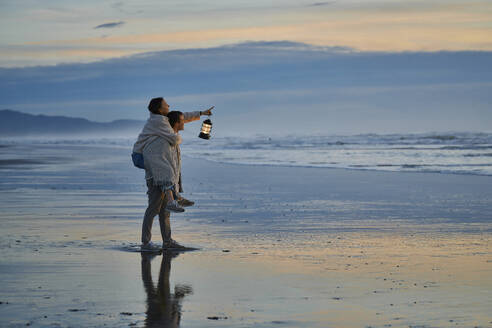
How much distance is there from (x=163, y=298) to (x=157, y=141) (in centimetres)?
280

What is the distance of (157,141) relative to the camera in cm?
847

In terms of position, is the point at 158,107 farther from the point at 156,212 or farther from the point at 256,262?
the point at 256,262

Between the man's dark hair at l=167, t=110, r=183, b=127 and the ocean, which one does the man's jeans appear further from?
the ocean

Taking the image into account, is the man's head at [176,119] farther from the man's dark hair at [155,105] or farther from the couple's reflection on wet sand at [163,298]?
the couple's reflection on wet sand at [163,298]

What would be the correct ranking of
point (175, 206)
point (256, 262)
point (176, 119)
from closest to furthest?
point (256, 262)
point (175, 206)
point (176, 119)

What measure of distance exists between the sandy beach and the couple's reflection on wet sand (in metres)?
0.01

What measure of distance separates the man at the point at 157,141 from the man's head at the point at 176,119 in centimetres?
7

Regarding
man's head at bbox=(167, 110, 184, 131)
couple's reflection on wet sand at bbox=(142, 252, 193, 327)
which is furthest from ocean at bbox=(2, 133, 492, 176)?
couple's reflection on wet sand at bbox=(142, 252, 193, 327)

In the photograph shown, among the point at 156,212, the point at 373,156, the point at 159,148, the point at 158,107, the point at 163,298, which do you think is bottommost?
the point at 163,298

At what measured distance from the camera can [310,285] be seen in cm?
646

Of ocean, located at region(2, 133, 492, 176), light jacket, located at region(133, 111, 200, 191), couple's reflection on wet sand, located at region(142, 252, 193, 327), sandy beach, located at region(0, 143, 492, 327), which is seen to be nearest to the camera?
couple's reflection on wet sand, located at region(142, 252, 193, 327)

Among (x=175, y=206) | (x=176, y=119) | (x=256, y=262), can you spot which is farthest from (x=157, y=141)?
(x=256, y=262)

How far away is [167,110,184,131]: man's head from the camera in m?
8.64

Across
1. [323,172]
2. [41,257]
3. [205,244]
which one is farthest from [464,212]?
[323,172]
